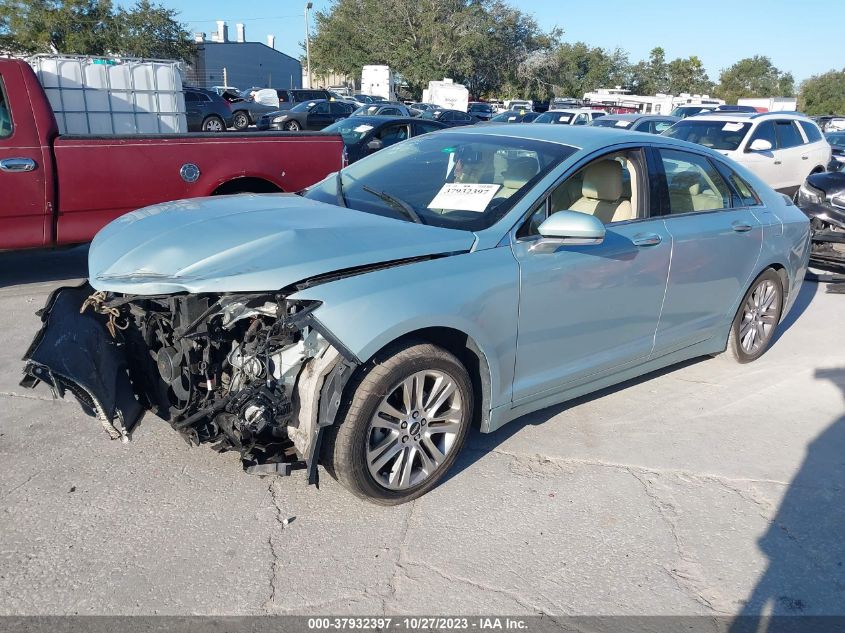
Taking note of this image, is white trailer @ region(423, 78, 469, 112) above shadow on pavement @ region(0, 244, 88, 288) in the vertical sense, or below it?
above

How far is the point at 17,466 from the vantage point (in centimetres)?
366

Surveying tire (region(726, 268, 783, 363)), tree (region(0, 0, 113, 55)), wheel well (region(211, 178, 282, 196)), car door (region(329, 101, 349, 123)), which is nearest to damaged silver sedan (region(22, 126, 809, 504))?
tire (region(726, 268, 783, 363))

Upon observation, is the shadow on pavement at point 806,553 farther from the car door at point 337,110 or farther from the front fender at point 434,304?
the car door at point 337,110

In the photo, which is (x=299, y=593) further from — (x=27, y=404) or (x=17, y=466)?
(x=27, y=404)

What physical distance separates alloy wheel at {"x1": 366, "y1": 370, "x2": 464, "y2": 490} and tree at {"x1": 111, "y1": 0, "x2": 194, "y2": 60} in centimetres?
4051

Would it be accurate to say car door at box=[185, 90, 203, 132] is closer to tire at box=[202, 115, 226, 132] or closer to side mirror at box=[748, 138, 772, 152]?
tire at box=[202, 115, 226, 132]

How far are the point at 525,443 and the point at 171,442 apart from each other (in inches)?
78.1

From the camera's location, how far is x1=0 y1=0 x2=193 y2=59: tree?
35500 millimetres

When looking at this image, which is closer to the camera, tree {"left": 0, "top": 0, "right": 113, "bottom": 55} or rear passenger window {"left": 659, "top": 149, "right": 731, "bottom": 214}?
rear passenger window {"left": 659, "top": 149, "right": 731, "bottom": 214}

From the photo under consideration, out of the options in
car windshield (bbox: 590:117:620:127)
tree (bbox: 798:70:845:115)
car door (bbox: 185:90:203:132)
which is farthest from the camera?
tree (bbox: 798:70:845:115)

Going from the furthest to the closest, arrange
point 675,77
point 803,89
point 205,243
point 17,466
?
point 675,77 < point 803,89 < point 17,466 < point 205,243

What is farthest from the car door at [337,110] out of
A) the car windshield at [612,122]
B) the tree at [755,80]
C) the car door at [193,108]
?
the tree at [755,80]

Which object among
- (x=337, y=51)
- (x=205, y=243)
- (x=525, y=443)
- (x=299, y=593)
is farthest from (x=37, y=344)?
(x=337, y=51)

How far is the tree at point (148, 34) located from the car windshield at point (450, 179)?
128ft
